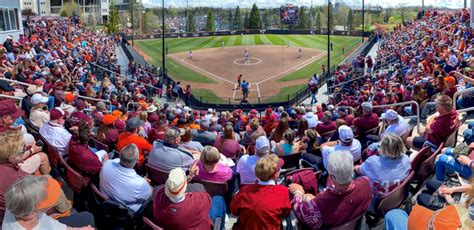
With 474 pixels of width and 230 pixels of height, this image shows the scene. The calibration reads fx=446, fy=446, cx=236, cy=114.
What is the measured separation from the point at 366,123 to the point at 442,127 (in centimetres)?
233

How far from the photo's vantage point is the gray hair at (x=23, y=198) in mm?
3520

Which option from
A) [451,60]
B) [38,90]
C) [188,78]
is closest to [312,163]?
[38,90]

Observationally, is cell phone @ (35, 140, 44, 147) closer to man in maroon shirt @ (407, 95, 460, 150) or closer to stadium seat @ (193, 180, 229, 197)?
stadium seat @ (193, 180, 229, 197)

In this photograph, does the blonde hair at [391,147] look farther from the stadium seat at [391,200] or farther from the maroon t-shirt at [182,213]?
Answer: the maroon t-shirt at [182,213]

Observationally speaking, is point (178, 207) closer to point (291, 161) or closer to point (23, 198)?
point (23, 198)

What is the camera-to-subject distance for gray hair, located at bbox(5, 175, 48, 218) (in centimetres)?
352

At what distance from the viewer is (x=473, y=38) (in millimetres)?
19406

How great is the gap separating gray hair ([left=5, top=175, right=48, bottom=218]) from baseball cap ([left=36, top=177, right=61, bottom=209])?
63 mm

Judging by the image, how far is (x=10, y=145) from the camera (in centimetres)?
480

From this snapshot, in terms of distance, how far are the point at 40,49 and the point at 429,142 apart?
1935 cm

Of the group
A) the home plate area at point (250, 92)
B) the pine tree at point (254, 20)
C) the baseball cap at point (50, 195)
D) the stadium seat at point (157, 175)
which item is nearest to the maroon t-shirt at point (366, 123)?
the stadium seat at point (157, 175)

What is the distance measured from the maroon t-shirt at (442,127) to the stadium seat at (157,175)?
4100 mm

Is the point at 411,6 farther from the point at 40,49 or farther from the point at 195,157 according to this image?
the point at 195,157

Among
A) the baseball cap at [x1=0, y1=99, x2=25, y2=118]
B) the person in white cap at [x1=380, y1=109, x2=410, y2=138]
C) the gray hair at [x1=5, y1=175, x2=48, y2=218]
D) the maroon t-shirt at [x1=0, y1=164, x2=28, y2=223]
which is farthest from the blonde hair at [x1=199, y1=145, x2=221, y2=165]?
the baseball cap at [x1=0, y1=99, x2=25, y2=118]
